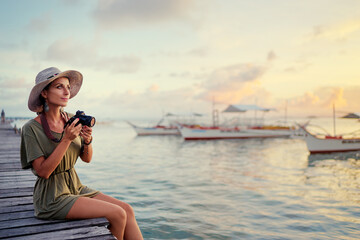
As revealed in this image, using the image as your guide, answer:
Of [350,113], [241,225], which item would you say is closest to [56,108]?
[241,225]

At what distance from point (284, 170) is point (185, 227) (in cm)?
872

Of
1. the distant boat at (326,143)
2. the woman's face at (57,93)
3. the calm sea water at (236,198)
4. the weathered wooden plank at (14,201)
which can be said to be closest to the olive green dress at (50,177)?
the woman's face at (57,93)

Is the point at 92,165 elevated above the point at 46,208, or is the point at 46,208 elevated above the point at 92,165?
the point at 46,208

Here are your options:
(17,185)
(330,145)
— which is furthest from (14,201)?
(330,145)

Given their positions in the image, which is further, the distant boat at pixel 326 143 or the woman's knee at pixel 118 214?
the distant boat at pixel 326 143

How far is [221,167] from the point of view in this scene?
13016 millimetres

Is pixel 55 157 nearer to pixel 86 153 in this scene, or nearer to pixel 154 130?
pixel 86 153

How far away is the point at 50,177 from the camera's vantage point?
214cm

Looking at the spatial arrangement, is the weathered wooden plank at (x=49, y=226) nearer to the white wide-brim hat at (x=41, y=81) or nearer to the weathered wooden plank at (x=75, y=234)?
the weathered wooden plank at (x=75, y=234)

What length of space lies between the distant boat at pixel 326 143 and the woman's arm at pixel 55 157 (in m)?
18.6

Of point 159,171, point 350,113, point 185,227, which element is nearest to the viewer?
point 185,227

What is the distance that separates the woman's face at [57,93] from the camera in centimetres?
214

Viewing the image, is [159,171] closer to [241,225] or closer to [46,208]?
[241,225]

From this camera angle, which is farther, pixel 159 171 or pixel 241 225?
pixel 159 171
